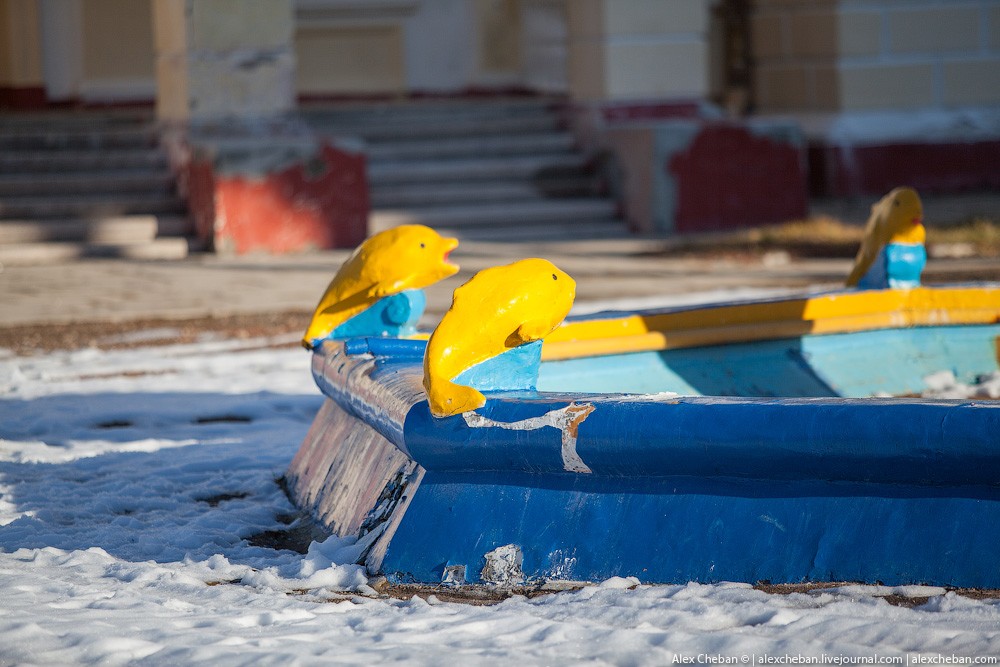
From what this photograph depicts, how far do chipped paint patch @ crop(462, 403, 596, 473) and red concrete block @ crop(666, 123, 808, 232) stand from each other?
7966 millimetres

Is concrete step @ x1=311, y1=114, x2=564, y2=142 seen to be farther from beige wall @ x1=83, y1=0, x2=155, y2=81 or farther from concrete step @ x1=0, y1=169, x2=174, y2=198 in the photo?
beige wall @ x1=83, y1=0, x2=155, y2=81

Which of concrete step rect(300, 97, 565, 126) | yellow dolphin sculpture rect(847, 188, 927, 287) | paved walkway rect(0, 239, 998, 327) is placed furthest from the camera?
concrete step rect(300, 97, 565, 126)

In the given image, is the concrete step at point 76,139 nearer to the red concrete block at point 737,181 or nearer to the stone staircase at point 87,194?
the stone staircase at point 87,194

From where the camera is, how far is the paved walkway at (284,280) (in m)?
7.29

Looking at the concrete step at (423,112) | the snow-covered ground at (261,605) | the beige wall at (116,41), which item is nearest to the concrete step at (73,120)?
the beige wall at (116,41)

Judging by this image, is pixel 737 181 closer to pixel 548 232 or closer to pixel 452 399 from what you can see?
pixel 548 232

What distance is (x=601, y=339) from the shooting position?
4230 mm

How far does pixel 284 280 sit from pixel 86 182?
8.75 feet

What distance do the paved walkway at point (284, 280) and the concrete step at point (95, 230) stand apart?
1.42 feet

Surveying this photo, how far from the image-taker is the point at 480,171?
36.9 feet

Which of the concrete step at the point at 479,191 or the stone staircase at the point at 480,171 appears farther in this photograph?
the concrete step at the point at 479,191

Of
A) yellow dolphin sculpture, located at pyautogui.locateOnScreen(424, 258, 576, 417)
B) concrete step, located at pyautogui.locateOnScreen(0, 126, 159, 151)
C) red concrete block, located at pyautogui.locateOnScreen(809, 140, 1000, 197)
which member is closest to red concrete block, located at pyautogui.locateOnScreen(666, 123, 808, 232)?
red concrete block, located at pyautogui.locateOnScreen(809, 140, 1000, 197)

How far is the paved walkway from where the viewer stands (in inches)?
287

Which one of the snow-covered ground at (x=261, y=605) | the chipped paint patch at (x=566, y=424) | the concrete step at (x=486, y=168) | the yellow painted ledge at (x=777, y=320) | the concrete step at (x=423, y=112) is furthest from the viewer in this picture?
the concrete step at (x=423, y=112)
